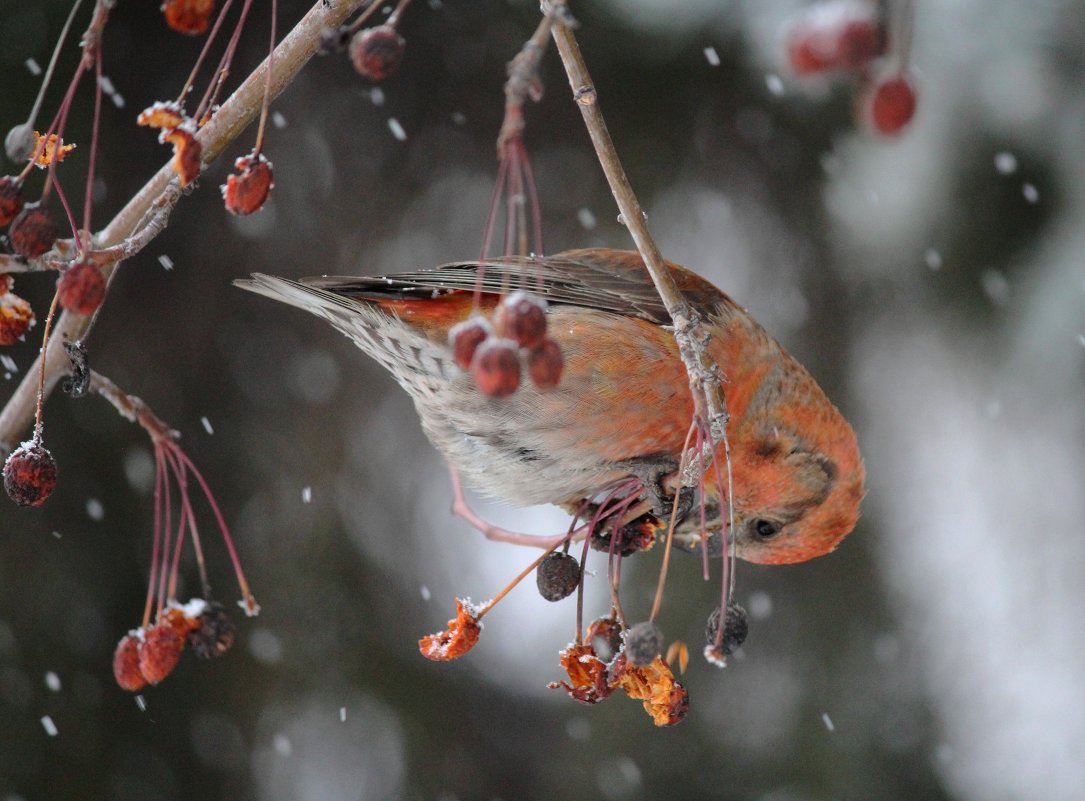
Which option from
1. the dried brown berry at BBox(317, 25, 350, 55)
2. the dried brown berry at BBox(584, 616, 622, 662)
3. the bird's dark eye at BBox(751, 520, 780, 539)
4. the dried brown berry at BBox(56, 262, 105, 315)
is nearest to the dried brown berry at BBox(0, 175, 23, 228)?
the dried brown berry at BBox(56, 262, 105, 315)

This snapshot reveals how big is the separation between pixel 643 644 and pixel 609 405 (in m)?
0.98

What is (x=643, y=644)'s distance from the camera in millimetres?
1449

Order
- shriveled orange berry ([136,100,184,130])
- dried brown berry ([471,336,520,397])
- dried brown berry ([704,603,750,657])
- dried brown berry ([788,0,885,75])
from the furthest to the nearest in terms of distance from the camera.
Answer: dried brown berry ([704,603,750,657]) → shriveled orange berry ([136,100,184,130]) → dried brown berry ([471,336,520,397]) → dried brown berry ([788,0,885,75])

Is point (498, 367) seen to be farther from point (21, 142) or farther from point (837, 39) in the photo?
point (21, 142)

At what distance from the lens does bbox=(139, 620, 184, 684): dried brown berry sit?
169 cm

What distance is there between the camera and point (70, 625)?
12.1 feet

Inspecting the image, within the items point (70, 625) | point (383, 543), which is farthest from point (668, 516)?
point (70, 625)

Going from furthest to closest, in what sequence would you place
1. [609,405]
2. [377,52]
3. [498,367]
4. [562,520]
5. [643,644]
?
[562,520], [609,405], [643,644], [377,52], [498,367]

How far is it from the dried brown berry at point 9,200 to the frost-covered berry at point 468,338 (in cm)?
58

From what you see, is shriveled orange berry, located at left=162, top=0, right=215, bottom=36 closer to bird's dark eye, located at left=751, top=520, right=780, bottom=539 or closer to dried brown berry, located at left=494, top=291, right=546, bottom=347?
dried brown berry, located at left=494, top=291, right=546, bottom=347

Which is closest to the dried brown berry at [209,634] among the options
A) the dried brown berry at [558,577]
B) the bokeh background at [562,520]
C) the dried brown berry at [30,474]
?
the dried brown berry at [30,474]

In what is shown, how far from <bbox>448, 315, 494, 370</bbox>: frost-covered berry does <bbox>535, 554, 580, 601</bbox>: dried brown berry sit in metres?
0.78

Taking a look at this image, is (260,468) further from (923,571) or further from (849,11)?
(849,11)

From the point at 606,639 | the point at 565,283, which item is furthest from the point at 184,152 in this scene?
the point at 565,283
